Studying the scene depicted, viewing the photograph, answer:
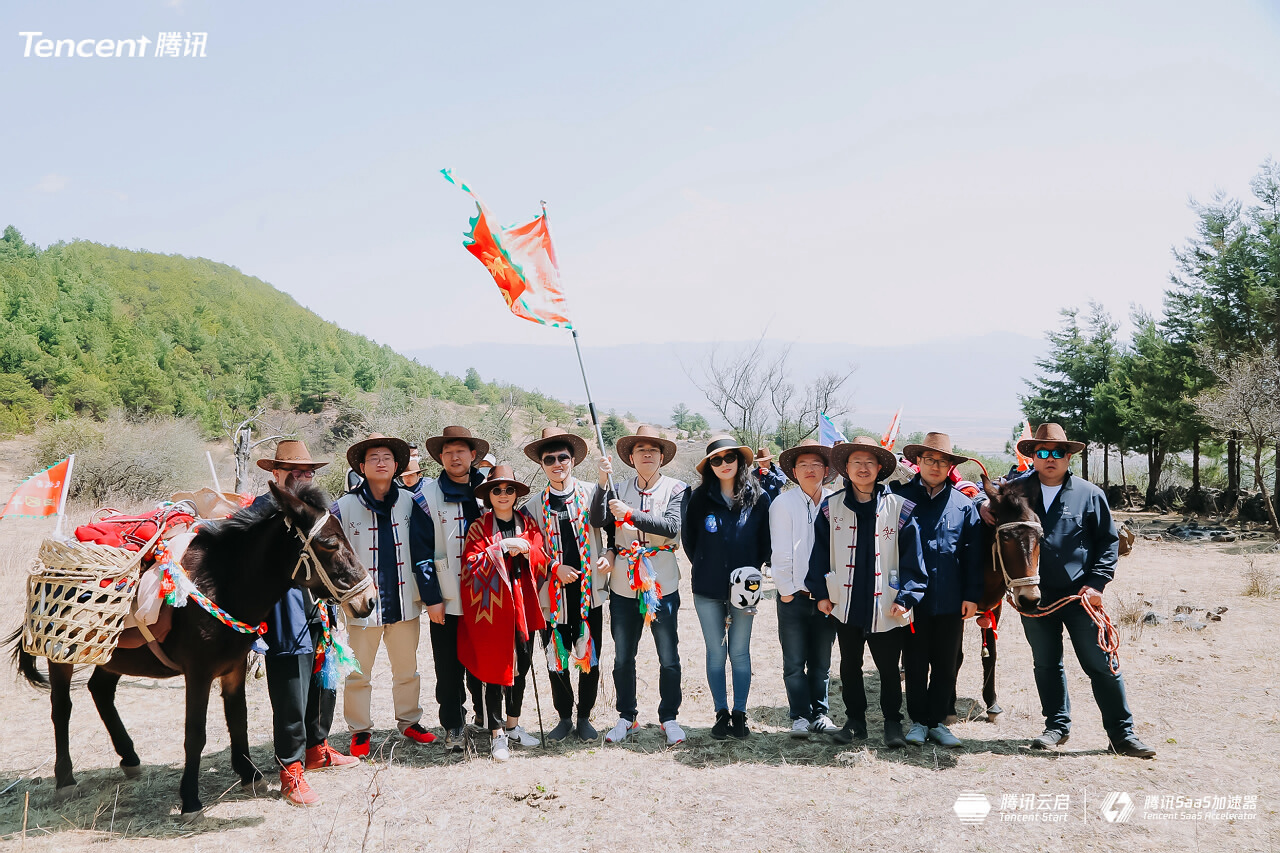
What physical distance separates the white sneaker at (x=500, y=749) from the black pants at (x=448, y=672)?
34 cm

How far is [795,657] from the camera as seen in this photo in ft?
17.7

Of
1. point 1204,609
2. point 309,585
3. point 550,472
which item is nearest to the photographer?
point 309,585

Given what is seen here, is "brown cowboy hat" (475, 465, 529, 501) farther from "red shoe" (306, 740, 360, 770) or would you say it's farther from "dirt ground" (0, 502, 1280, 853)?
"red shoe" (306, 740, 360, 770)

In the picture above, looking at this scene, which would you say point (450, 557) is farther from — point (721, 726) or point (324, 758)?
point (721, 726)

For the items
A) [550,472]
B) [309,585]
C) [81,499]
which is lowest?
[81,499]

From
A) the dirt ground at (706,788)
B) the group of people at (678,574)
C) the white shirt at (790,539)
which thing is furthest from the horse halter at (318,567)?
the white shirt at (790,539)

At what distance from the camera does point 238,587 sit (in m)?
4.26

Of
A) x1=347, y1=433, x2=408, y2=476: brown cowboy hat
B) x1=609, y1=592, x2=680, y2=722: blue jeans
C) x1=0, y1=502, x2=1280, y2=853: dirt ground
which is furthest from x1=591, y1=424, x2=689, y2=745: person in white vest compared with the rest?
x1=347, y1=433, x2=408, y2=476: brown cowboy hat

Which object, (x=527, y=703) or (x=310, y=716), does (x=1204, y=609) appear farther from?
(x=310, y=716)

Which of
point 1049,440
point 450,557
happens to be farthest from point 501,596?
point 1049,440

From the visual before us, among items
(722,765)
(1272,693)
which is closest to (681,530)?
(722,765)

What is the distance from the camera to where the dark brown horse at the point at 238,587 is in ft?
13.7

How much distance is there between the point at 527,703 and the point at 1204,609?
910 cm

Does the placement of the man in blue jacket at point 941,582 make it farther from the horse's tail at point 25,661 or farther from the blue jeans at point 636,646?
the horse's tail at point 25,661
